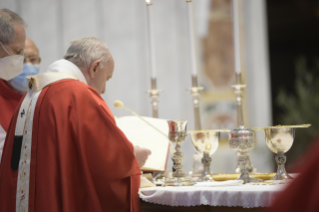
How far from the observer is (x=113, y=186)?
1963 millimetres

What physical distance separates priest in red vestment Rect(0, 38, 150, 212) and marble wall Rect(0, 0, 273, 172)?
2.75 m

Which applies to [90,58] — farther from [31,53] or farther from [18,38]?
[31,53]

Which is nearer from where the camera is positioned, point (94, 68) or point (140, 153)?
point (140, 153)

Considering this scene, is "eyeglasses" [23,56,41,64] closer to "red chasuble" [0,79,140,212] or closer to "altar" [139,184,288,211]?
"red chasuble" [0,79,140,212]

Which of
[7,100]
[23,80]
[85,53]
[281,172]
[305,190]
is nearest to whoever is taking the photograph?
[305,190]

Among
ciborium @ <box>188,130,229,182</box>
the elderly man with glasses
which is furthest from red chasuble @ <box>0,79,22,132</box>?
ciborium @ <box>188,130,229,182</box>

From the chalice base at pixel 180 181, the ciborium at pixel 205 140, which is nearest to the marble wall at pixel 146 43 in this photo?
the ciborium at pixel 205 140

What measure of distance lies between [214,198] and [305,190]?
3.16 ft

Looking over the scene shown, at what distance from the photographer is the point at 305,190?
750 mm

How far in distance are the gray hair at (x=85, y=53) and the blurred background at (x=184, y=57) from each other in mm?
2465

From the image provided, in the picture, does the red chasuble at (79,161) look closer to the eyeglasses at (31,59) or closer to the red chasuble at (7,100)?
the red chasuble at (7,100)

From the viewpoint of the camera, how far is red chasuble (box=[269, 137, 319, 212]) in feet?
2.37

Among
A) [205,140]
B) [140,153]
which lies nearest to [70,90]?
[140,153]

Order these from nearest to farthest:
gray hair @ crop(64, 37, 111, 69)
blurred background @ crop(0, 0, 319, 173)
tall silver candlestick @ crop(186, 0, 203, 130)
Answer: gray hair @ crop(64, 37, 111, 69)
tall silver candlestick @ crop(186, 0, 203, 130)
blurred background @ crop(0, 0, 319, 173)
